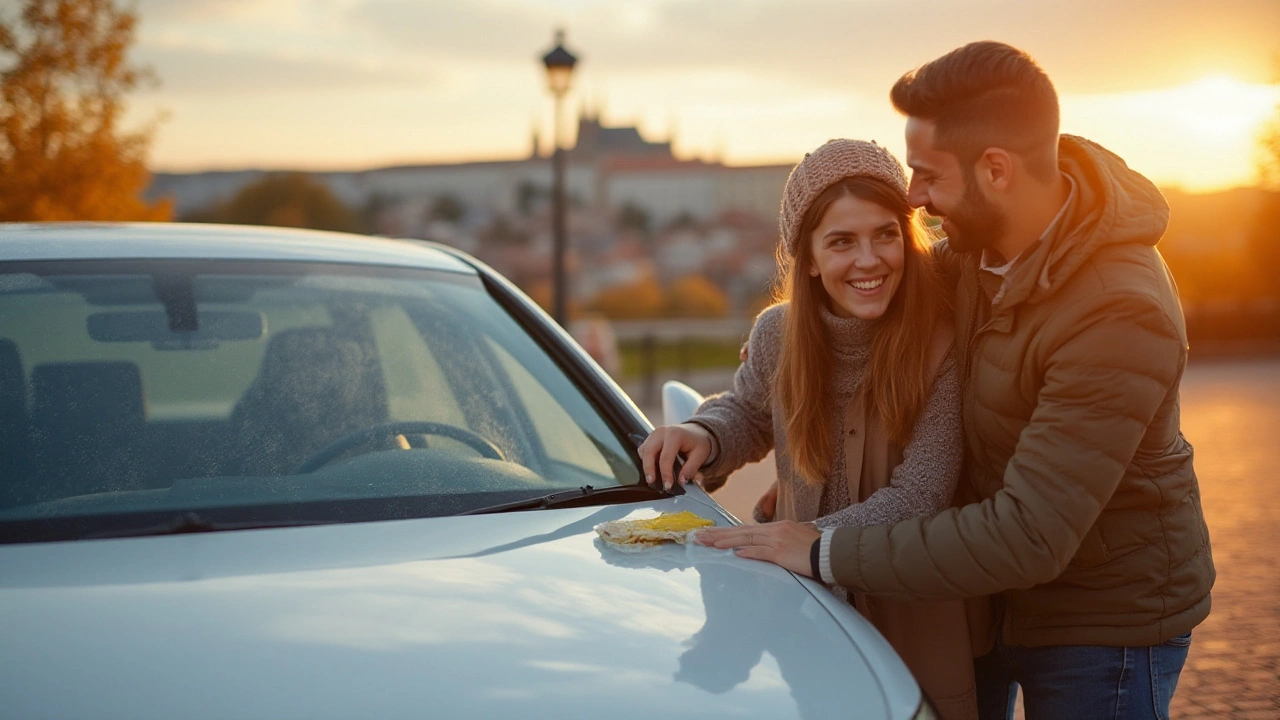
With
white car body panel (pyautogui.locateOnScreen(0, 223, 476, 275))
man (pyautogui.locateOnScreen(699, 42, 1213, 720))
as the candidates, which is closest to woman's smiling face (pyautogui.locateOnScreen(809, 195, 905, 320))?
man (pyautogui.locateOnScreen(699, 42, 1213, 720))

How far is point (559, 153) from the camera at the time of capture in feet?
42.7

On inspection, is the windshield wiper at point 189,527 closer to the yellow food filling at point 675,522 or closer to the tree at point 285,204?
the yellow food filling at point 675,522

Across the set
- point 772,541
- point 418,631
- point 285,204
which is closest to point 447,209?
point 285,204

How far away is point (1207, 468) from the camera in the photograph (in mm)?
10000

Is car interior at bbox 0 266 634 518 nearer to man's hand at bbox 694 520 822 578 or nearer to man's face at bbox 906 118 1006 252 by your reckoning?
man's hand at bbox 694 520 822 578

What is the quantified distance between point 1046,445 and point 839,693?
0.59 meters

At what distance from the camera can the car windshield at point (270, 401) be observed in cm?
229

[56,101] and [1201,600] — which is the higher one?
[56,101]

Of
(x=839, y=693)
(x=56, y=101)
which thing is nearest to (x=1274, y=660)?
(x=839, y=693)

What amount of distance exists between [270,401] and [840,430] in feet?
3.82

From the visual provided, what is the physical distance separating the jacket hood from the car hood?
64 cm

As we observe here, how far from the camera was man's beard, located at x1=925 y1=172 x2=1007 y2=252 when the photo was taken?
2.25m

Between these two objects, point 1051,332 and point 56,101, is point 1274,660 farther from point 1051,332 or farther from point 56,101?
point 56,101

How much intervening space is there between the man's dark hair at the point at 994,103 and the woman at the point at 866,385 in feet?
0.90
